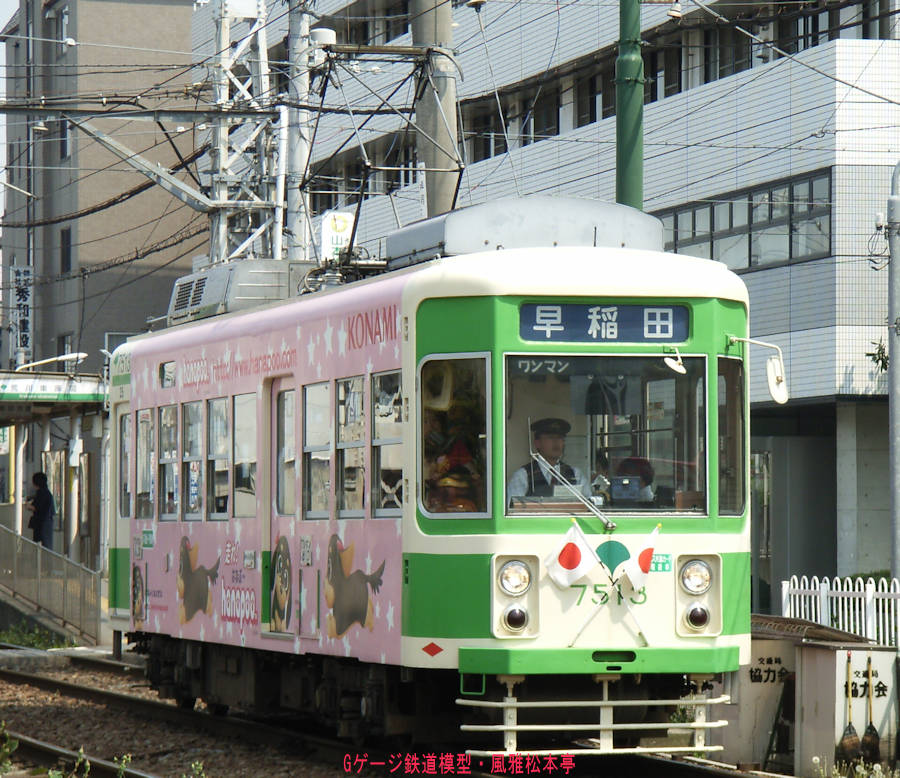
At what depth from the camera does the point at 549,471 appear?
948 cm

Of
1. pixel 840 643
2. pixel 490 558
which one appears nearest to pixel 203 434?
pixel 490 558

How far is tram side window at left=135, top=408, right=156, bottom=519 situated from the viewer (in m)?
13.9

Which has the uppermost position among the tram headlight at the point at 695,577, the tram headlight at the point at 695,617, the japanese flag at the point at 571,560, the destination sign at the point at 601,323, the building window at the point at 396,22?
the building window at the point at 396,22

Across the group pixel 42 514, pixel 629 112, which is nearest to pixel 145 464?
pixel 629 112

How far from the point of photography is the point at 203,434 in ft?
41.8

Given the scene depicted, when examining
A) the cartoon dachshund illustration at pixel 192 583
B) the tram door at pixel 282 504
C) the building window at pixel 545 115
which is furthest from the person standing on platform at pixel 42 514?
the tram door at pixel 282 504

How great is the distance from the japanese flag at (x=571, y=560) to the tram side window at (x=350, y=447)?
145 centimetres

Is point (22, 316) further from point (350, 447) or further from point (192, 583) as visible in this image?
point (350, 447)

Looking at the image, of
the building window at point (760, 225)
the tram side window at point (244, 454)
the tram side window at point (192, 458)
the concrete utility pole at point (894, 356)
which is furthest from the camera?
the building window at point (760, 225)

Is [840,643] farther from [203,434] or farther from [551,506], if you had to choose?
[203,434]

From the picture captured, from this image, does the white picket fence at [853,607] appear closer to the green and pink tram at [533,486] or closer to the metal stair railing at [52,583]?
the green and pink tram at [533,486]

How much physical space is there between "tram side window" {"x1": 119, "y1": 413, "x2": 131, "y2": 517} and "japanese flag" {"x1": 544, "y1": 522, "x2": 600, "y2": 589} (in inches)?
238

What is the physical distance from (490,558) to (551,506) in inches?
17.9

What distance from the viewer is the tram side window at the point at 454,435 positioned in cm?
948
